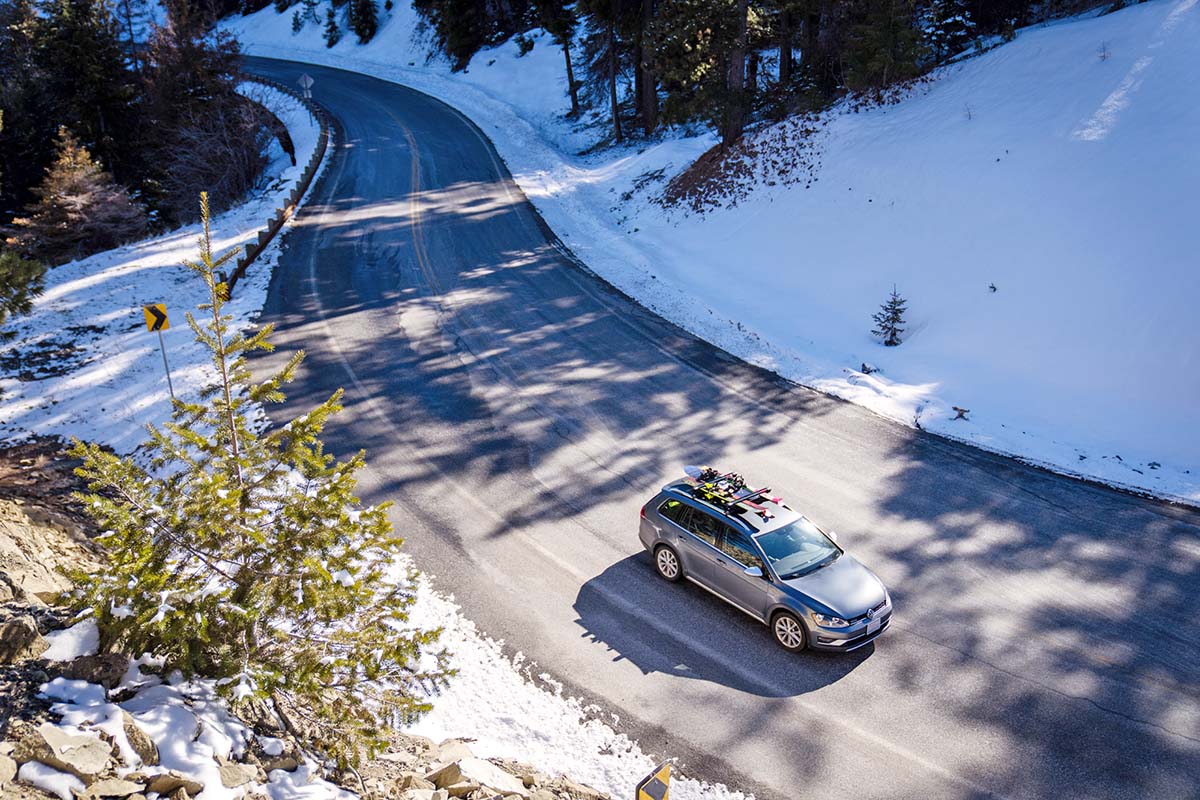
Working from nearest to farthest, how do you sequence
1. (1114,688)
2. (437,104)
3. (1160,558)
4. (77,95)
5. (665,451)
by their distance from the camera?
(1114,688) → (1160,558) → (665,451) → (77,95) → (437,104)

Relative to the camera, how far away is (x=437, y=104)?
148ft

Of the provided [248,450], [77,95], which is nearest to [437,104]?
[77,95]

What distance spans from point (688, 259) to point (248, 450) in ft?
61.9

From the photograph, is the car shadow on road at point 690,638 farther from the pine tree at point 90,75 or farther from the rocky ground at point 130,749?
the pine tree at point 90,75

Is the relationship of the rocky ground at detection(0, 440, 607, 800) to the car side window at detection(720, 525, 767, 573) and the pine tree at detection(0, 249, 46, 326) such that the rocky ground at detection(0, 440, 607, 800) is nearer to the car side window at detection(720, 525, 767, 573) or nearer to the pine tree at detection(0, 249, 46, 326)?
the car side window at detection(720, 525, 767, 573)

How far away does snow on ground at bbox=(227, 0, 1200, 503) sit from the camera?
15531mm

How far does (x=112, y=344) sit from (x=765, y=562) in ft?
54.3

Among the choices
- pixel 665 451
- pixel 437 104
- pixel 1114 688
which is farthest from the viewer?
pixel 437 104

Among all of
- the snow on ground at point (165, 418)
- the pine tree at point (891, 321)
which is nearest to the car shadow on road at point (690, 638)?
the snow on ground at point (165, 418)

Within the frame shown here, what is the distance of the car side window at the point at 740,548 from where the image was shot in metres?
10.6

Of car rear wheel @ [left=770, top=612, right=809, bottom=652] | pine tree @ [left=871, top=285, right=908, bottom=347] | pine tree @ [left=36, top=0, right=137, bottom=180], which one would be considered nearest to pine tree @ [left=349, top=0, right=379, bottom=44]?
pine tree @ [left=36, top=0, right=137, bottom=180]

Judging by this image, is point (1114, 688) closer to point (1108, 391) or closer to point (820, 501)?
point (820, 501)

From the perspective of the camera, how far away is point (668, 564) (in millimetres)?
11539

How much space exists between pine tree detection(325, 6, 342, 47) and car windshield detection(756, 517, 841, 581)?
66709 millimetres
